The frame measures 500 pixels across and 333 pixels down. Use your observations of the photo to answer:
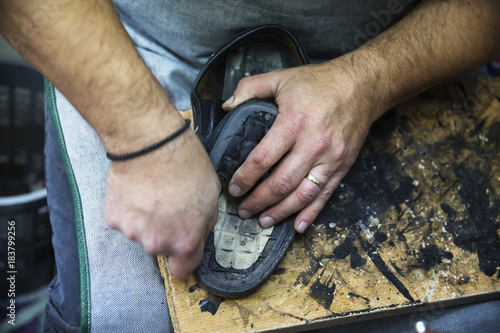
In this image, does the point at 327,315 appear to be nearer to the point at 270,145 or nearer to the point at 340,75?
the point at 270,145

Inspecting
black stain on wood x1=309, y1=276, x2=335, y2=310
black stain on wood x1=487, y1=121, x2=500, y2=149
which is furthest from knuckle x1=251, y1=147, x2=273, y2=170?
black stain on wood x1=487, y1=121, x2=500, y2=149

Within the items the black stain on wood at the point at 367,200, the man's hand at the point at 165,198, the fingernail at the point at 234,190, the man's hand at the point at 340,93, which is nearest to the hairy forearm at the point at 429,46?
the man's hand at the point at 340,93

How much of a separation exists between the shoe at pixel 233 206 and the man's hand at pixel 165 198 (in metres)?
0.12

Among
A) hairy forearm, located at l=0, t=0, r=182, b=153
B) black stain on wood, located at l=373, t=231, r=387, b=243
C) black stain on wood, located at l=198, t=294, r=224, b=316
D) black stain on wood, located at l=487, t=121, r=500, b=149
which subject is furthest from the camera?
black stain on wood, located at l=487, t=121, r=500, b=149

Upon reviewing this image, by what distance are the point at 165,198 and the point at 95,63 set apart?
18cm

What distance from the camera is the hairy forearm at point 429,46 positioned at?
2.58 ft

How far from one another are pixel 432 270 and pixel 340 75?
376mm

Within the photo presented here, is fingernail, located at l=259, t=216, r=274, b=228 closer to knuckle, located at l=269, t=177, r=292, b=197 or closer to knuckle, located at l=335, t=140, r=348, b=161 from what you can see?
knuckle, located at l=269, t=177, r=292, b=197

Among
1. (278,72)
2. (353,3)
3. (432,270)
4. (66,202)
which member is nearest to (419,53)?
(353,3)

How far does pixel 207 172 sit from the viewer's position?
0.56m

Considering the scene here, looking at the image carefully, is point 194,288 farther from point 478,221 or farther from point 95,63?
point 478,221

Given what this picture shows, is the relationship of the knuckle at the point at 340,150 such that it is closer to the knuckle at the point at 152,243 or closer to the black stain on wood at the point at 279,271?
the black stain on wood at the point at 279,271

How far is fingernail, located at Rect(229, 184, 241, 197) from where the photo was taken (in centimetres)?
68

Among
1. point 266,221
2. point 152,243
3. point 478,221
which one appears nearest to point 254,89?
point 266,221
